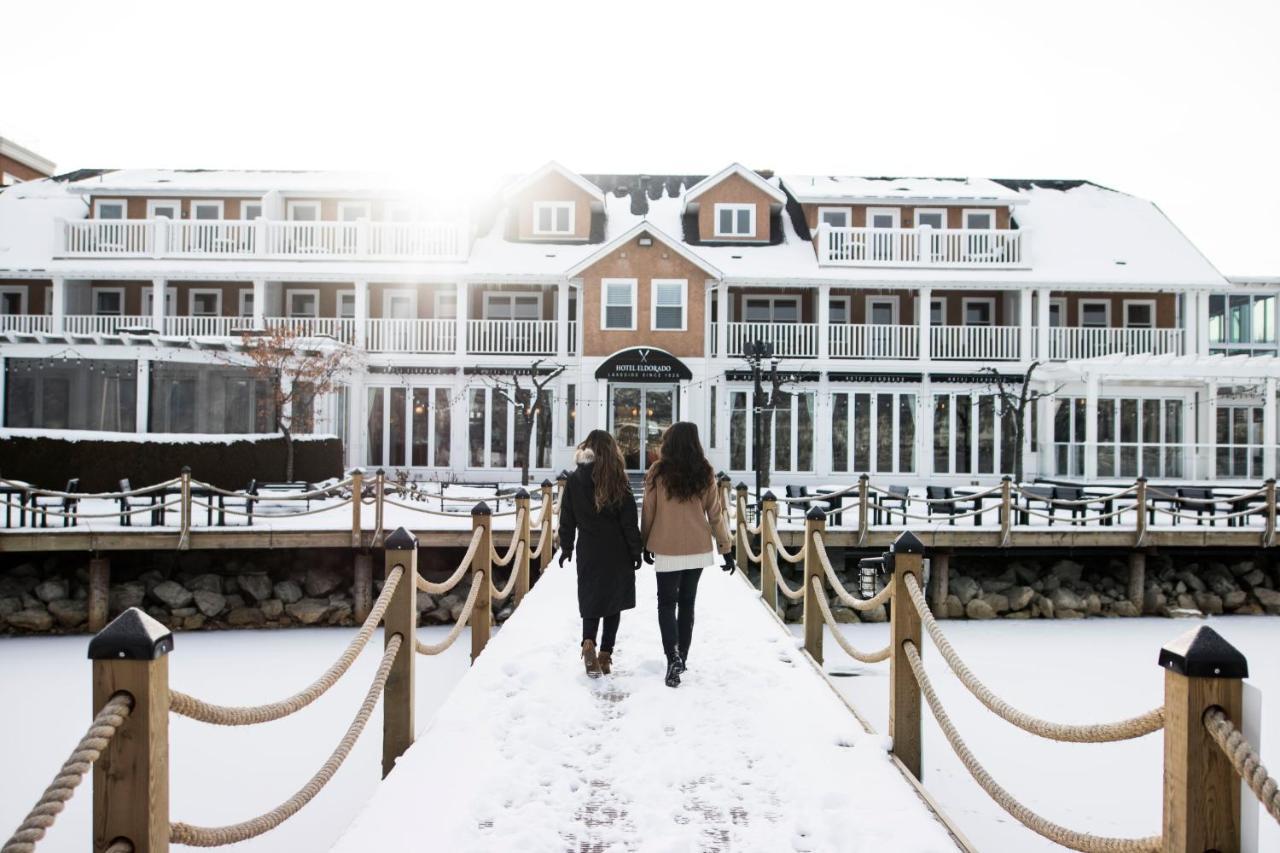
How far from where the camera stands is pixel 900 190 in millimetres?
25750

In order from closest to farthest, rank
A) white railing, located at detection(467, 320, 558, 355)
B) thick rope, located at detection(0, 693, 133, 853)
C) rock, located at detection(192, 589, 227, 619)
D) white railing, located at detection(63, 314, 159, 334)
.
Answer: thick rope, located at detection(0, 693, 133, 853)
rock, located at detection(192, 589, 227, 619)
white railing, located at detection(467, 320, 558, 355)
white railing, located at detection(63, 314, 159, 334)

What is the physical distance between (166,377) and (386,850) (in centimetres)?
2063

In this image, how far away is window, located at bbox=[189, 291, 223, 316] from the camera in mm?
24797

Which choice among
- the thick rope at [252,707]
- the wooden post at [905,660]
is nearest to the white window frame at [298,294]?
the thick rope at [252,707]

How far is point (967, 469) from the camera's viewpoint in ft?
76.6

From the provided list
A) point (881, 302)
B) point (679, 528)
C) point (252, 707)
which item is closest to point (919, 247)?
point (881, 302)

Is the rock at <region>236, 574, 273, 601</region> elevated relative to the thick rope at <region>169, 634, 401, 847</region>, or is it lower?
lower

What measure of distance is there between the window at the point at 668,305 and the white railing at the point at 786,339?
6.30 feet

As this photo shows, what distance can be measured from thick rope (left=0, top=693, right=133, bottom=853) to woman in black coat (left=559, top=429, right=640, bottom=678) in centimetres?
370

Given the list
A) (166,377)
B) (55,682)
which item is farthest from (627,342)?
(55,682)

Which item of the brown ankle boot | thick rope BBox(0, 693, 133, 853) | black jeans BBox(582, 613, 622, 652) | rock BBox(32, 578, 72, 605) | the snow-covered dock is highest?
thick rope BBox(0, 693, 133, 853)

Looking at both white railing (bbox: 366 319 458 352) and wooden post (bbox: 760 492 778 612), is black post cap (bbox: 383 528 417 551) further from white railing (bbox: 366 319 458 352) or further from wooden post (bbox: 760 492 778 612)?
white railing (bbox: 366 319 458 352)

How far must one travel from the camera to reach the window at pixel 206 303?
2480cm

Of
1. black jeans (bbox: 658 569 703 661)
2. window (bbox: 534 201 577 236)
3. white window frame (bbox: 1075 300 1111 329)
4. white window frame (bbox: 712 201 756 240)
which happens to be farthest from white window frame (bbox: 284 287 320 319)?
white window frame (bbox: 1075 300 1111 329)
